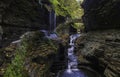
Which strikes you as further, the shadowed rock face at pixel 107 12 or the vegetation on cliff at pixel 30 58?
the shadowed rock face at pixel 107 12

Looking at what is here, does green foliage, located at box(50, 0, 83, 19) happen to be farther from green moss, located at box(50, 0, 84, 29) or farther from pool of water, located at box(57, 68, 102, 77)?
pool of water, located at box(57, 68, 102, 77)

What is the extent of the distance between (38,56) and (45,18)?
1406 cm

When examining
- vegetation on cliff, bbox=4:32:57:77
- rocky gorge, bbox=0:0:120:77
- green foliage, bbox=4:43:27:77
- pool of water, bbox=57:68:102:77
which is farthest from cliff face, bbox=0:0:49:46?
green foliage, bbox=4:43:27:77

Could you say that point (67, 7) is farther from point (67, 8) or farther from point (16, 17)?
point (16, 17)

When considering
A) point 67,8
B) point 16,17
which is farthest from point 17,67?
point 67,8

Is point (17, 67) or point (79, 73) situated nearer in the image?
point (17, 67)

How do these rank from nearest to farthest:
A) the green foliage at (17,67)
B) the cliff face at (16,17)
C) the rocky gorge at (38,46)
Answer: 1. the green foliage at (17,67)
2. the rocky gorge at (38,46)
3. the cliff face at (16,17)

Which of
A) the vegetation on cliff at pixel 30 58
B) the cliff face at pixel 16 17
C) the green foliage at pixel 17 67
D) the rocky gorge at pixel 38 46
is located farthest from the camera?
the cliff face at pixel 16 17

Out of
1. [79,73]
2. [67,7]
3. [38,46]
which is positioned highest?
[67,7]

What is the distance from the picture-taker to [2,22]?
34.6ft

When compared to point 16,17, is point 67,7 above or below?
above

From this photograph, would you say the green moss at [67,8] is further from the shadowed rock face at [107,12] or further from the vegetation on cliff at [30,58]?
the vegetation on cliff at [30,58]

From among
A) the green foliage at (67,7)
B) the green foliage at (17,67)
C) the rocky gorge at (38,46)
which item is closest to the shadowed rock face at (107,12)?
the rocky gorge at (38,46)

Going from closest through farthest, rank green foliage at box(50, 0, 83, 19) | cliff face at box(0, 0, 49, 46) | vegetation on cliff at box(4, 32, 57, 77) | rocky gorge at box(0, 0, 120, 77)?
vegetation on cliff at box(4, 32, 57, 77) < rocky gorge at box(0, 0, 120, 77) < cliff face at box(0, 0, 49, 46) < green foliage at box(50, 0, 83, 19)
